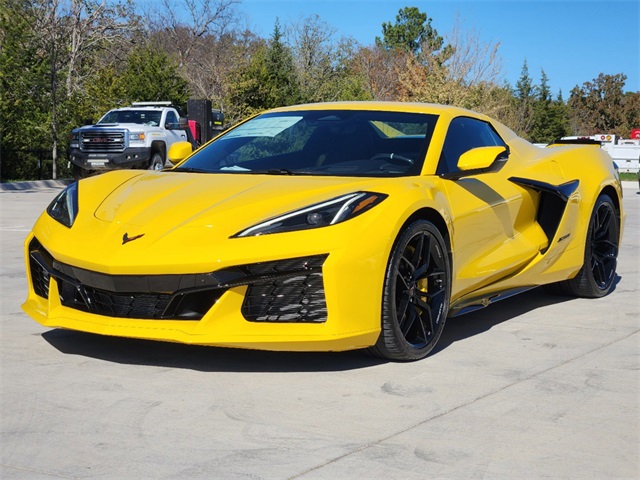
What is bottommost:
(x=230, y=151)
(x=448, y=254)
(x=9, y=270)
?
(x=9, y=270)

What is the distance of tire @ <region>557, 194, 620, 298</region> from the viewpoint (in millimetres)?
6785

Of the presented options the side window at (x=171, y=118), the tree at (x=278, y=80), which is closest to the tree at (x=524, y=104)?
the tree at (x=278, y=80)

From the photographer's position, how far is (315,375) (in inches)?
176

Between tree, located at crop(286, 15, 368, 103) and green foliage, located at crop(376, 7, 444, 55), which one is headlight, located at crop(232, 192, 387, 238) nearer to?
tree, located at crop(286, 15, 368, 103)

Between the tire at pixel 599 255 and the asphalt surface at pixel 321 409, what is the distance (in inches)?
42.9

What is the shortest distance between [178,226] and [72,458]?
148cm

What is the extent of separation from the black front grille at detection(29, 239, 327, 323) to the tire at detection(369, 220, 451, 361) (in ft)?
1.39

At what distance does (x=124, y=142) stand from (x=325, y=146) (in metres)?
17.7

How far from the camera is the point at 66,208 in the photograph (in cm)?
507

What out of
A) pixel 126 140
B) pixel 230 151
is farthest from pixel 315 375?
pixel 126 140

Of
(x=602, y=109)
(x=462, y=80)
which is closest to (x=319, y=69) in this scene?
(x=462, y=80)

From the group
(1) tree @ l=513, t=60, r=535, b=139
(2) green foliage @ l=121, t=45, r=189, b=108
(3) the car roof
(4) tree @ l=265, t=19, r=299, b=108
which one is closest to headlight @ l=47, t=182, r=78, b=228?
(3) the car roof

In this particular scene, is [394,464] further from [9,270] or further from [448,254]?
[9,270]

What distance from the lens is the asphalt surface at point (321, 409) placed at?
322cm
